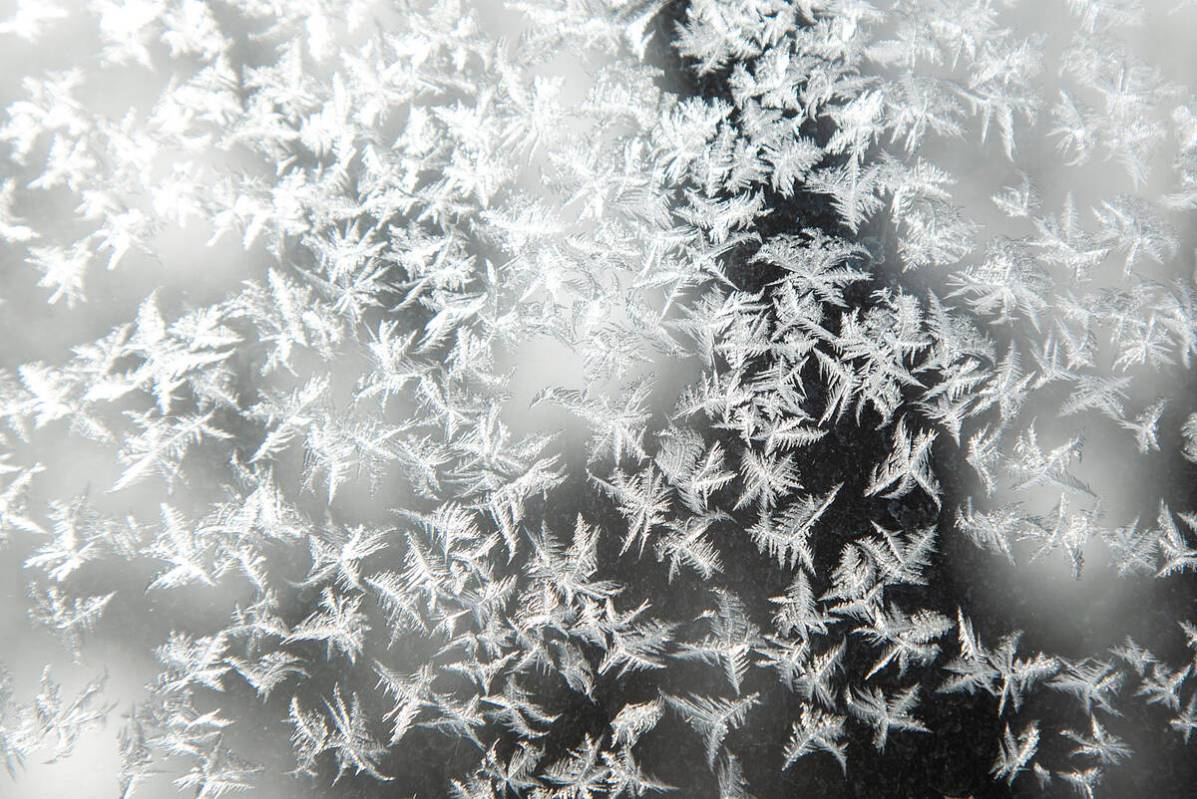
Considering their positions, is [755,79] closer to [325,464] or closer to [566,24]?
[566,24]

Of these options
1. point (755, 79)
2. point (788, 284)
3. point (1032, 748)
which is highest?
point (755, 79)

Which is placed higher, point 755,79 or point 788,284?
point 755,79

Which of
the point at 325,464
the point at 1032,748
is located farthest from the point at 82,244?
the point at 1032,748

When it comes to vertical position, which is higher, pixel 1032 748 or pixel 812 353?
pixel 812 353

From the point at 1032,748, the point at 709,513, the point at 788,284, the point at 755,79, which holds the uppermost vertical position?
the point at 755,79

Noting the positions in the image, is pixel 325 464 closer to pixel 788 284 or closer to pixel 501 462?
pixel 501 462

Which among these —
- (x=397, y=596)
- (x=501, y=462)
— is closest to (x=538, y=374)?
(x=501, y=462)
